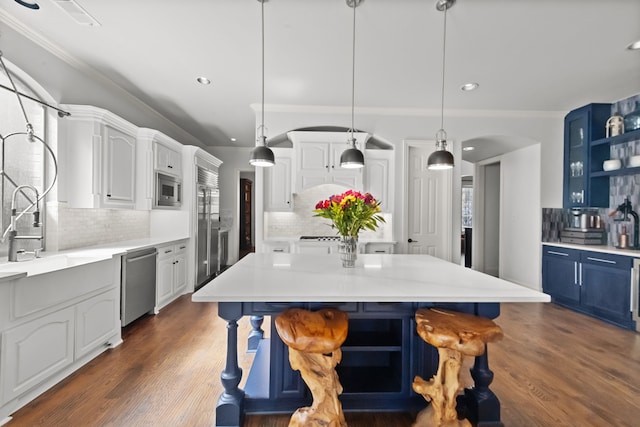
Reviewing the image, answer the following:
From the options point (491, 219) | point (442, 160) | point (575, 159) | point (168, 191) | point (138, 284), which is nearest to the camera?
point (442, 160)

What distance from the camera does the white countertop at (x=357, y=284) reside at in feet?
4.72

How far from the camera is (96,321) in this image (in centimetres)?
247

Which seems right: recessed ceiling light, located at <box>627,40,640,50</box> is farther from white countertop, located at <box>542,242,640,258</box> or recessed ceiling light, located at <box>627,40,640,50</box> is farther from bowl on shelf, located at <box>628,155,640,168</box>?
white countertop, located at <box>542,242,640,258</box>

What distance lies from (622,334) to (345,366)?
10.6 ft

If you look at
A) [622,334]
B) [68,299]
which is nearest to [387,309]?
[68,299]

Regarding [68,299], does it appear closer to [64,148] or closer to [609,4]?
[64,148]

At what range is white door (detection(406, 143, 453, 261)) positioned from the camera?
4.31 m

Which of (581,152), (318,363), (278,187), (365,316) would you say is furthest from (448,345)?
(581,152)

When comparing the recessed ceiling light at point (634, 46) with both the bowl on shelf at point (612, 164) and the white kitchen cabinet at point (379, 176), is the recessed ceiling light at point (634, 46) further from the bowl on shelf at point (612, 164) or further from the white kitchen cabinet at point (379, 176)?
the white kitchen cabinet at point (379, 176)

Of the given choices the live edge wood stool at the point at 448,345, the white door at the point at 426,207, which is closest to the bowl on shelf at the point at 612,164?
the white door at the point at 426,207

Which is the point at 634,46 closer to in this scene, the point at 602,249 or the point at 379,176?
the point at 602,249

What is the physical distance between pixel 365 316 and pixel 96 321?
7.51 feet

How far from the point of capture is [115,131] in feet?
10.7

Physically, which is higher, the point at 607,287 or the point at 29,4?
the point at 29,4
